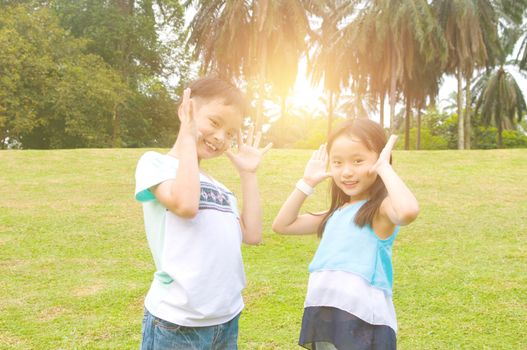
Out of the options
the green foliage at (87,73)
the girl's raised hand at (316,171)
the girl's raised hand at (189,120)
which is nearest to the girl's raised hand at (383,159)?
the girl's raised hand at (316,171)

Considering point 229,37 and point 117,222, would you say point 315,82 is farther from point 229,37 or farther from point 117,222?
point 117,222

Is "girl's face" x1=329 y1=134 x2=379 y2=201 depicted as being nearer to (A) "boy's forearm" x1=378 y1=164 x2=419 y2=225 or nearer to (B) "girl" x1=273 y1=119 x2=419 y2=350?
(B) "girl" x1=273 y1=119 x2=419 y2=350

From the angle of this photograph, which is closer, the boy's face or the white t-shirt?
the white t-shirt

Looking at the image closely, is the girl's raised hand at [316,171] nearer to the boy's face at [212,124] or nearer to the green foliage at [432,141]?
the boy's face at [212,124]

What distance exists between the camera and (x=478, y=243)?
7086 mm

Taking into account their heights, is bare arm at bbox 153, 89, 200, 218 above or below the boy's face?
below

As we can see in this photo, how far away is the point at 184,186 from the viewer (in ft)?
5.14

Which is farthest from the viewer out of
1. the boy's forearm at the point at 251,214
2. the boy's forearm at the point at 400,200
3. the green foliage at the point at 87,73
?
the green foliage at the point at 87,73

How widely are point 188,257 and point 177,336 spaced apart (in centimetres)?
24

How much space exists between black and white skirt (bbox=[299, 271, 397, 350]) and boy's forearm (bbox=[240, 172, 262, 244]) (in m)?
0.28

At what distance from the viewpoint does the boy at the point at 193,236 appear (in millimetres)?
1619

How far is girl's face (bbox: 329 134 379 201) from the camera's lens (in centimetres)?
189

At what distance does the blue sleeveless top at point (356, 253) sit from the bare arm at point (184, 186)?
20.7 inches

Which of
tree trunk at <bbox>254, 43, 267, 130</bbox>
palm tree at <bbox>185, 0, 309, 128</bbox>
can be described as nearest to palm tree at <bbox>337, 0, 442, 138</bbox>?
palm tree at <bbox>185, 0, 309, 128</bbox>
